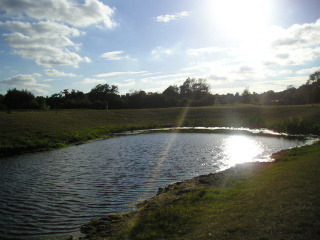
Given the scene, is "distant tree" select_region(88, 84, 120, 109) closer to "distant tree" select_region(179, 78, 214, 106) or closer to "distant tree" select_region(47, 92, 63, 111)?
"distant tree" select_region(47, 92, 63, 111)

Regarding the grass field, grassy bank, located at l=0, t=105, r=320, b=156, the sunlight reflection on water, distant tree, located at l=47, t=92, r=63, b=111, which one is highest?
distant tree, located at l=47, t=92, r=63, b=111

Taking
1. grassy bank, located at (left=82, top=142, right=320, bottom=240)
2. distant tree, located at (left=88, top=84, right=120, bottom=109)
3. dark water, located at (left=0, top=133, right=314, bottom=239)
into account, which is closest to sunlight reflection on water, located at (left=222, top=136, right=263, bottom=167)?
dark water, located at (left=0, top=133, right=314, bottom=239)

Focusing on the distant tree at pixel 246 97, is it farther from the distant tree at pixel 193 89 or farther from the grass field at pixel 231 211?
the grass field at pixel 231 211

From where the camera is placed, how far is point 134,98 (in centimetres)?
12388

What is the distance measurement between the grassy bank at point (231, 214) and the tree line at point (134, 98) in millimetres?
65008

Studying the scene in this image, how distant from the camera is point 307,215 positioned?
304 inches

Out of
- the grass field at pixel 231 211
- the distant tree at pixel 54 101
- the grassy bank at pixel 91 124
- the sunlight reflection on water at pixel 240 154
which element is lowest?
the sunlight reflection on water at pixel 240 154

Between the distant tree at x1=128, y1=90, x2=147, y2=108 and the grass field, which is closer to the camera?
the grass field

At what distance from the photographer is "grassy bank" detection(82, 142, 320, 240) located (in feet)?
24.1

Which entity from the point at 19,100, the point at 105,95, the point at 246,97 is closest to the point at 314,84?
the point at 246,97

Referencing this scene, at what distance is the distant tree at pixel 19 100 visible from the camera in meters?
89.8

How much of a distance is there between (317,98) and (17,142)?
93.4 metres

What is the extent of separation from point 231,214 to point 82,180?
37.0 feet

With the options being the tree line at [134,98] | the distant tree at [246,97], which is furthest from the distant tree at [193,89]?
the distant tree at [246,97]
